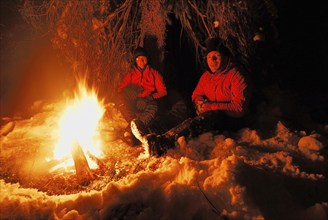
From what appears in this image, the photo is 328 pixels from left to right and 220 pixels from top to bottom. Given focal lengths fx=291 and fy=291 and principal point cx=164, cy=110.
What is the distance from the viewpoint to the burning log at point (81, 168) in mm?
3798

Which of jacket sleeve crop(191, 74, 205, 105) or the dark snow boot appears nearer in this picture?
the dark snow boot

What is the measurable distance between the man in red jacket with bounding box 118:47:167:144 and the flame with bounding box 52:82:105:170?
22.1 inches

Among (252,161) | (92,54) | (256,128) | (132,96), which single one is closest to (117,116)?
(132,96)

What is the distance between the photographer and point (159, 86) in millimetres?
5457

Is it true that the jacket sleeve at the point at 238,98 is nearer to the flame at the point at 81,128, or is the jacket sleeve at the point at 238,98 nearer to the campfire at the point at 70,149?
the campfire at the point at 70,149

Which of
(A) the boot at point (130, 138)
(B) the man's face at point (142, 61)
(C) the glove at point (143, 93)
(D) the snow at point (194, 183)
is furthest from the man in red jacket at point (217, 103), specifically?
(B) the man's face at point (142, 61)

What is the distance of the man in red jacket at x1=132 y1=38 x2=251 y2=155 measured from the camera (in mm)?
4168

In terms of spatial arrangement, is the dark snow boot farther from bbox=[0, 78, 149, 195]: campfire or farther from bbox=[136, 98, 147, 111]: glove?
bbox=[136, 98, 147, 111]: glove

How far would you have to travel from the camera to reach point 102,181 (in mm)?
3789

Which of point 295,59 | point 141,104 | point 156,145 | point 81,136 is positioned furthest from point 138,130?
point 295,59

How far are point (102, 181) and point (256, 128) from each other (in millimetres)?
2482

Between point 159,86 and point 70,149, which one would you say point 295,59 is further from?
point 70,149

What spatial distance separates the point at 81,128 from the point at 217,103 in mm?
2236

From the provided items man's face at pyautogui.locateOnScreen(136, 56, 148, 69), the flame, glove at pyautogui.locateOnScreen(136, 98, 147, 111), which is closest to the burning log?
the flame
